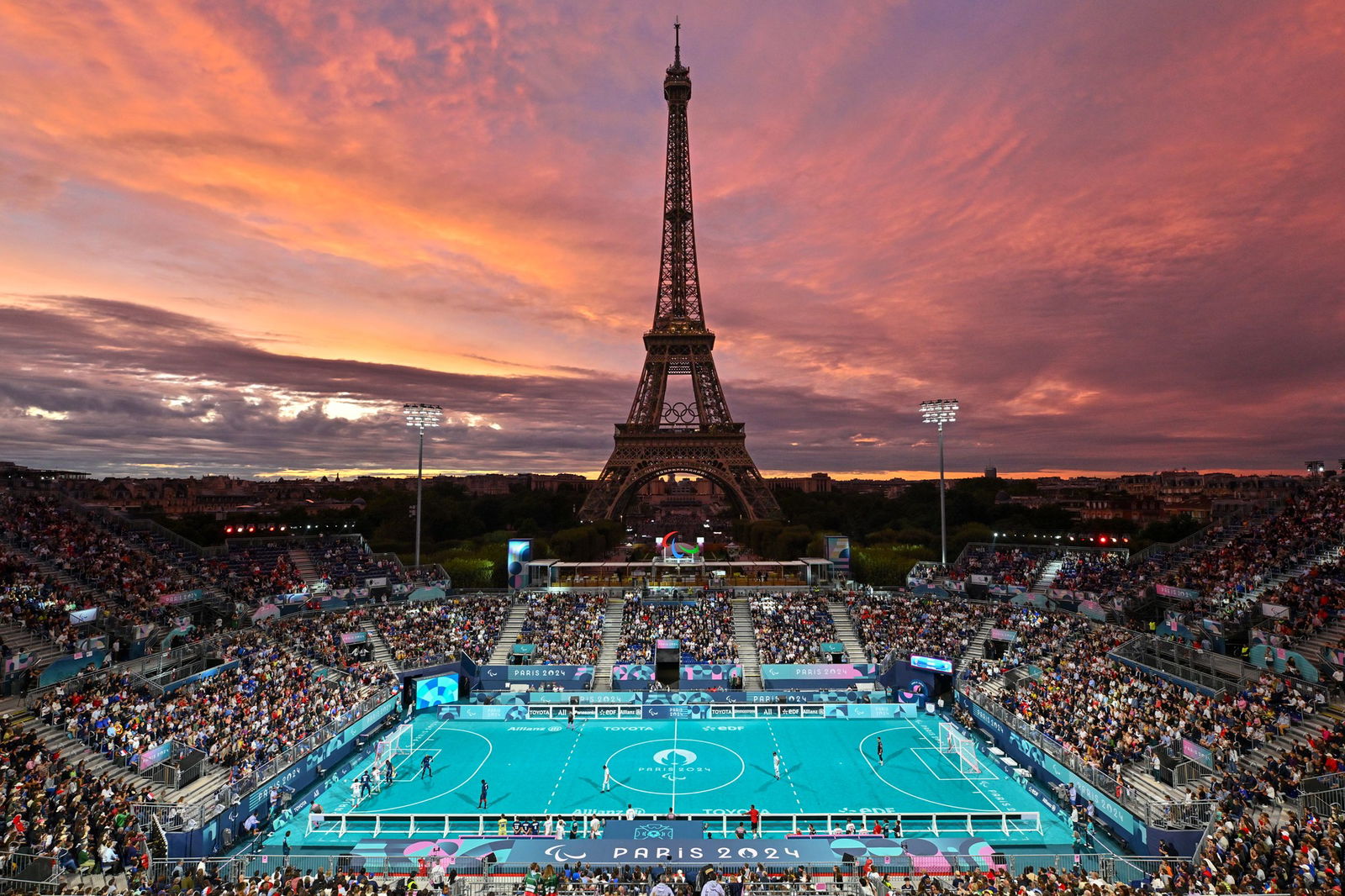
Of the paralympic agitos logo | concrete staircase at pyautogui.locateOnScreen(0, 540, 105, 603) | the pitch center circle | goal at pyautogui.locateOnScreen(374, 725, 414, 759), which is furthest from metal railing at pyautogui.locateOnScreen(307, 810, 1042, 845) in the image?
the paralympic agitos logo

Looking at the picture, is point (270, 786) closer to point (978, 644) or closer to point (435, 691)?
point (435, 691)

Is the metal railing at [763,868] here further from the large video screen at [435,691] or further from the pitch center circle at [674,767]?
the large video screen at [435,691]

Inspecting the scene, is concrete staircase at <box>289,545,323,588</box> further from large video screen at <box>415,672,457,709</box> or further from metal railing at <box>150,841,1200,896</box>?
metal railing at <box>150,841,1200,896</box>

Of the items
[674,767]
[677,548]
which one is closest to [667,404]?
[677,548]

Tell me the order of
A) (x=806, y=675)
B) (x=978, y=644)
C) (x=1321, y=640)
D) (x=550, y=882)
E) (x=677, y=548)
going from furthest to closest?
(x=677, y=548)
(x=978, y=644)
(x=806, y=675)
(x=1321, y=640)
(x=550, y=882)

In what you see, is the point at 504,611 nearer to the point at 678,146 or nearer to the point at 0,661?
the point at 0,661

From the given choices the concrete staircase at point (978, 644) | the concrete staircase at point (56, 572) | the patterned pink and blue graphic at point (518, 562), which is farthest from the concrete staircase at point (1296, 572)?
the concrete staircase at point (56, 572)
